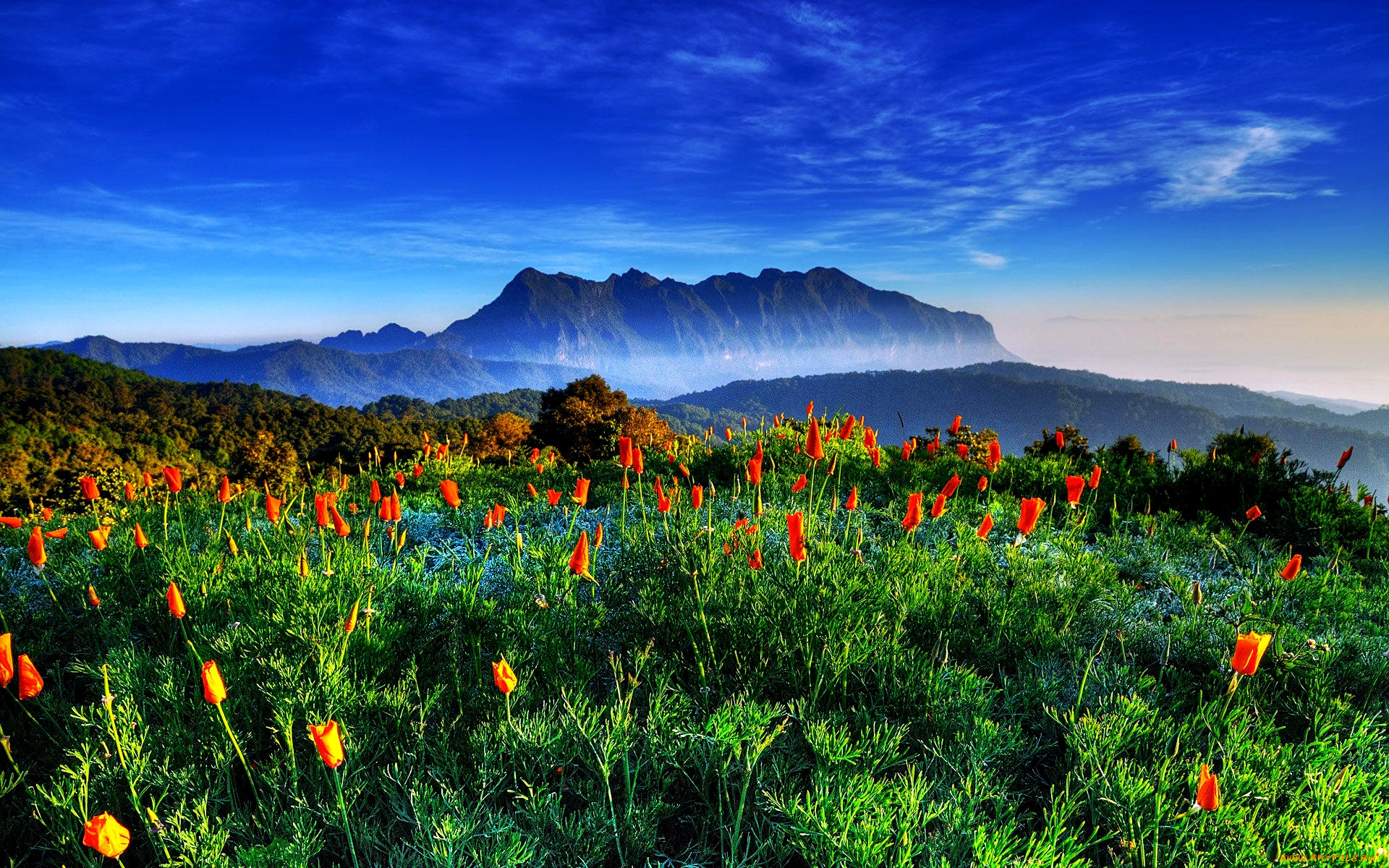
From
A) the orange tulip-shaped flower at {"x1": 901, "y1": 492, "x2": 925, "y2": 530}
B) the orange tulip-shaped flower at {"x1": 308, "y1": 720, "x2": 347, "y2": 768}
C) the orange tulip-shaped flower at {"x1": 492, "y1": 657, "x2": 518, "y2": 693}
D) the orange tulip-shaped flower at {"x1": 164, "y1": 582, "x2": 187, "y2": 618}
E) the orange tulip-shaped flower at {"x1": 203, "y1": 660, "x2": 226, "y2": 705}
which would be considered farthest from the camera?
the orange tulip-shaped flower at {"x1": 901, "y1": 492, "x2": 925, "y2": 530}

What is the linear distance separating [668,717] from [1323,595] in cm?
399

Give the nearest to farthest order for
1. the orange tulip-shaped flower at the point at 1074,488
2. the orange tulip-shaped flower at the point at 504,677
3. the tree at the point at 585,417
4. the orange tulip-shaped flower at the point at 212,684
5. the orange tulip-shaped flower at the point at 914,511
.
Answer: the orange tulip-shaped flower at the point at 212,684 → the orange tulip-shaped flower at the point at 504,677 → the orange tulip-shaped flower at the point at 914,511 → the orange tulip-shaped flower at the point at 1074,488 → the tree at the point at 585,417

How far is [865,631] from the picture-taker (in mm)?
2646

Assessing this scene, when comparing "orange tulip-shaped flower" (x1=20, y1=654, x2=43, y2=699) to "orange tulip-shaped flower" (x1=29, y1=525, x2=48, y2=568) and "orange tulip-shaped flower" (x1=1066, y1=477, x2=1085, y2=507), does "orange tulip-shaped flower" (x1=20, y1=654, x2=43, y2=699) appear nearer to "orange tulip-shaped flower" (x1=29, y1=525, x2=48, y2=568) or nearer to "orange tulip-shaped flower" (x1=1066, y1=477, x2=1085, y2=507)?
"orange tulip-shaped flower" (x1=29, y1=525, x2=48, y2=568)

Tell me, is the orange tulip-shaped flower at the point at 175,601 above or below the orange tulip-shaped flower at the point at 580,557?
below

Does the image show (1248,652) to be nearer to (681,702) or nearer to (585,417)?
(681,702)

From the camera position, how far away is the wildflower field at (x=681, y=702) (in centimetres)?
192

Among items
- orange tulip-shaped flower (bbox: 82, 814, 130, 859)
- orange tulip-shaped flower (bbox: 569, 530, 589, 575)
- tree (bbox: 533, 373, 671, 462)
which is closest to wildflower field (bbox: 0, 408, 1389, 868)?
orange tulip-shaped flower (bbox: 82, 814, 130, 859)

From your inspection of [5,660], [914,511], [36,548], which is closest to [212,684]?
[5,660]

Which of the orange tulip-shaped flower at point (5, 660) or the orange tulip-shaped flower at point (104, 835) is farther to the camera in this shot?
the orange tulip-shaped flower at point (5, 660)

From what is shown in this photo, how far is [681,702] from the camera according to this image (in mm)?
2303

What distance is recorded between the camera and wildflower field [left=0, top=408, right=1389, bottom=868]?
6.29ft

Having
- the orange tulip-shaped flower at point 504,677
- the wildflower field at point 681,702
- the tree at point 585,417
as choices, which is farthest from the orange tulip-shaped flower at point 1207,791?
the tree at point 585,417

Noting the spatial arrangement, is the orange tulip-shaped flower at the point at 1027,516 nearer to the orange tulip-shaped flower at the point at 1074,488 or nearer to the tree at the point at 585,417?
the orange tulip-shaped flower at the point at 1074,488
